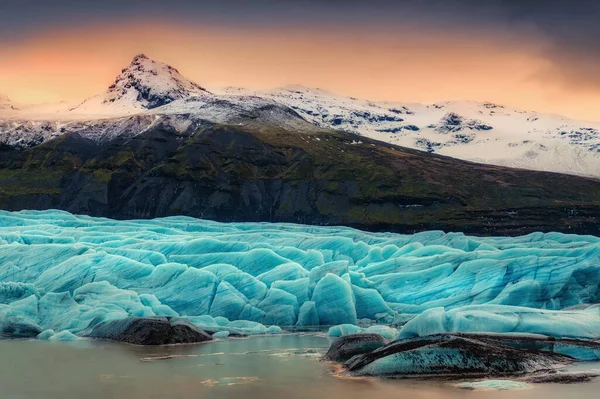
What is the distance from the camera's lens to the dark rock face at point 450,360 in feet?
75.1

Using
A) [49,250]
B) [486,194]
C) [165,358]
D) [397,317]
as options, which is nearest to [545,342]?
[165,358]

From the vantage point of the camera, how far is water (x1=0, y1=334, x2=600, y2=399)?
20938mm

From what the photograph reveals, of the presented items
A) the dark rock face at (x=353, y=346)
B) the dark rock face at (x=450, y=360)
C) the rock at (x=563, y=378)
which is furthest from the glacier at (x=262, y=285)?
the rock at (x=563, y=378)

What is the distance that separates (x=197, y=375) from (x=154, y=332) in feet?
27.4

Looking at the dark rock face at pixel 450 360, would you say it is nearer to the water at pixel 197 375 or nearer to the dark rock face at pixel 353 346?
the water at pixel 197 375

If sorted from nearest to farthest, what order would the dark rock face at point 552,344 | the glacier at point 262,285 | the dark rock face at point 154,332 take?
the dark rock face at point 552,344
the dark rock face at point 154,332
the glacier at point 262,285

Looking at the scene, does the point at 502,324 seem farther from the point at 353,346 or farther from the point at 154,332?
the point at 154,332

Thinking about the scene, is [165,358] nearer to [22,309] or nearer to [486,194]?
[22,309]

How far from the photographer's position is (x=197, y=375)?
24297 mm

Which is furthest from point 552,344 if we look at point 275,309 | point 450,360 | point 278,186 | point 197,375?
point 278,186

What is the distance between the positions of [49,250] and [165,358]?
2032cm

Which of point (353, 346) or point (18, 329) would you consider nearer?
point (353, 346)

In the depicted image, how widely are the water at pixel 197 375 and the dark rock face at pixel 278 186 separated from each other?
118649 millimetres

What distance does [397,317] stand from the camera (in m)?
41.4
